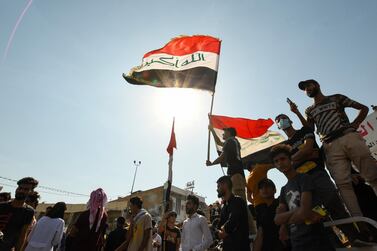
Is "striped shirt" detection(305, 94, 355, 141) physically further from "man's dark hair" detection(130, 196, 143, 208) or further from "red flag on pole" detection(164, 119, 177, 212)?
"red flag on pole" detection(164, 119, 177, 212)

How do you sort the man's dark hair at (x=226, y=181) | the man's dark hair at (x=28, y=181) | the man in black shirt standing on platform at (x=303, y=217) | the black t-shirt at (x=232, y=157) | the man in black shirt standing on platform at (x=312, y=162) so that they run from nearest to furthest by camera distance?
the man in black shirt standing on platform at (x=303, y=217), the man in black shirt standing on platform at (x=312, y=162), the man's dark hair at (x=226, y=181), the man's dark hair at (x=28, y=181), the black t-shirt at (x=232, y=157)

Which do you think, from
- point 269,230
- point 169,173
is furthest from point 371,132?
point 169,173

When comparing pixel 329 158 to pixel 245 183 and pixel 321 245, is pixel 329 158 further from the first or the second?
pixel 245 183

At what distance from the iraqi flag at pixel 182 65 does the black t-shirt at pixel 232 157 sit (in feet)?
9.99

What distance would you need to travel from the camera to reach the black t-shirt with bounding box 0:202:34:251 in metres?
Answer: 4.04

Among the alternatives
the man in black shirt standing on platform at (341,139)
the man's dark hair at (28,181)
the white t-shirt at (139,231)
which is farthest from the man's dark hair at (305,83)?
the man's dark hair at (28,181)

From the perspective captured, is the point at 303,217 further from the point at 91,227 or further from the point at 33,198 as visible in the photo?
the point at 33,198

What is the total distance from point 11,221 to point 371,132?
8148 millimetres

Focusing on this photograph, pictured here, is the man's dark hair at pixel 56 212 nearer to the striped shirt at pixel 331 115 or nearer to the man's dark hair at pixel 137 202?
the man's dark hair at pixel 137 202

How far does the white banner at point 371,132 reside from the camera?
6.54 m

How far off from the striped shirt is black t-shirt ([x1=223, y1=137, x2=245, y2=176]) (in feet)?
5.67

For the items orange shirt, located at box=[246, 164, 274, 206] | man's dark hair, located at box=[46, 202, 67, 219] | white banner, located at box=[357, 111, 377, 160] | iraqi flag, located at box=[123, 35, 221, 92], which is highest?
iraqi flag, located at box=[123, 35, 221, 92]

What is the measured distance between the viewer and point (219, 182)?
4.06 meters

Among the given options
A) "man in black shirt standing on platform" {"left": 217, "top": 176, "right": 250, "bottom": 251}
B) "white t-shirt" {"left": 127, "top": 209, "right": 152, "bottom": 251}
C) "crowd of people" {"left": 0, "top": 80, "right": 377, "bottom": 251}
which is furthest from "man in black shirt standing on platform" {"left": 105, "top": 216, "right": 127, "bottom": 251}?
"man in black shirt standing on platform" {"left": 217, "top": 176, "right": 250, "bottom": 251}
